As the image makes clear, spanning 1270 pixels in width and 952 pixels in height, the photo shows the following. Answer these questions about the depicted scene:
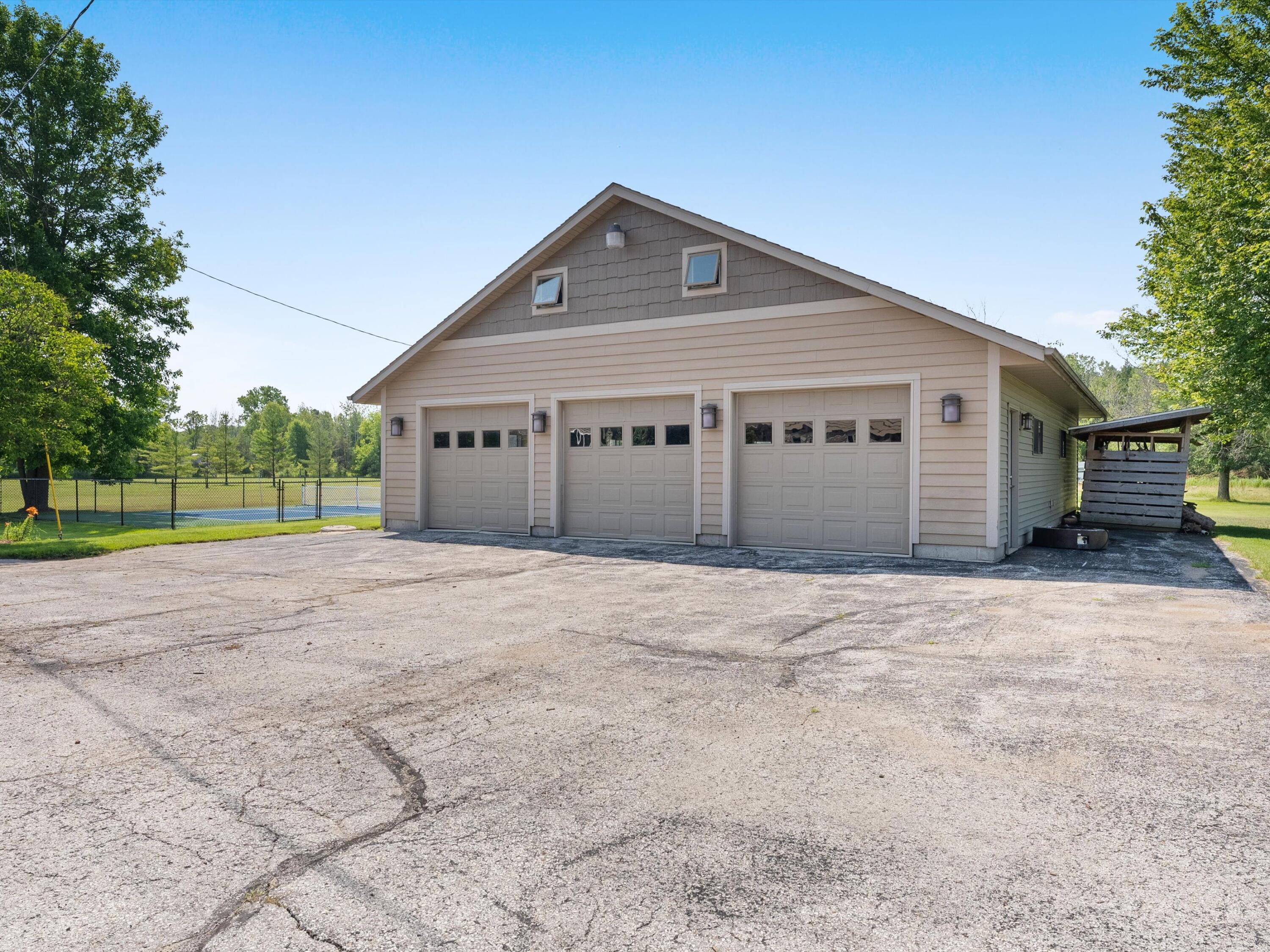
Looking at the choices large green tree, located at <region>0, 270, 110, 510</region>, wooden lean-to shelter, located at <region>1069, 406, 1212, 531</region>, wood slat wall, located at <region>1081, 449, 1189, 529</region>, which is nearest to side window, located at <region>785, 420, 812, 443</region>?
wooden lean-to shelter, located at <region>1069, 406, 1212, 531</region>

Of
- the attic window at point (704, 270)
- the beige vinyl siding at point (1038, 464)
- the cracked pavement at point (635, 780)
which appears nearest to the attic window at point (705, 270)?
the attic window at point (704, 270)

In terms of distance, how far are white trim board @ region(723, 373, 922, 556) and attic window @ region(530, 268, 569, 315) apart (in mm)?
3459

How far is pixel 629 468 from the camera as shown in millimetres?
12242

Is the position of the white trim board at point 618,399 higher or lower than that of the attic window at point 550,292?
lower

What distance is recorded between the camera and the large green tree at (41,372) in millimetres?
12141

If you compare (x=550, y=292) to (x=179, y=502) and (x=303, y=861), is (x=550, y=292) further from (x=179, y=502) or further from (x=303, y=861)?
(x=179, y=502)

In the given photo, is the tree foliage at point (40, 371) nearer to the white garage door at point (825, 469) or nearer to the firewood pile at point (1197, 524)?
the white garage door at point (825, 469)

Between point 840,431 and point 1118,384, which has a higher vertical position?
point 1118,384

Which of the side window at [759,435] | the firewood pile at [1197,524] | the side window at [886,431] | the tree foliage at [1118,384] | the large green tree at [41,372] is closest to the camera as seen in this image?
the side window at [886,431]

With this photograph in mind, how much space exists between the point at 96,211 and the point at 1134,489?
29.6m

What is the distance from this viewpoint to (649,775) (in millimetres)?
3008

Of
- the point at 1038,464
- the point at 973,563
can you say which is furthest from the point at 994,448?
the point at 1038,464

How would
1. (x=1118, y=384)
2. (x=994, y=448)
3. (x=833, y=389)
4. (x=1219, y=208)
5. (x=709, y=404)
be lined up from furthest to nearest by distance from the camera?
(x=1118, y=384) < (x=1219, y=208) < (x=709, y=404) < (x=833, y=389) < (x=994, y=448)

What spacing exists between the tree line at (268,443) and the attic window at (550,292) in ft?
132
